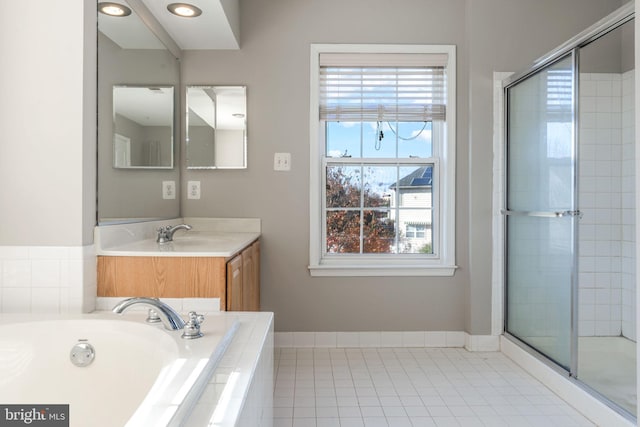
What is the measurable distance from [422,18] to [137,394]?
2.80m

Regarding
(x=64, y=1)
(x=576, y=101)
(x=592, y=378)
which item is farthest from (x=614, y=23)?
(x=64, y=1)

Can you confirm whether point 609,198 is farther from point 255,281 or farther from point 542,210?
point 255,281

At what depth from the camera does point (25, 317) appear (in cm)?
155

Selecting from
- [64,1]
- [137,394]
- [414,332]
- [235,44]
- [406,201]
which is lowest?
[414,332]

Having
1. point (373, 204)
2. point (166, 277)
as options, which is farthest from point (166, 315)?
point (373, 204)

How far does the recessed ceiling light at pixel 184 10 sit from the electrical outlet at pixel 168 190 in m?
0.98

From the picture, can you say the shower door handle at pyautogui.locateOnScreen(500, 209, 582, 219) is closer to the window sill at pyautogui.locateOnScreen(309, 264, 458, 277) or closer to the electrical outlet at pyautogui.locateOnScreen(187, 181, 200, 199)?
the window sill at pyautogui.locateOnScreen(309, 264, 458, 277)

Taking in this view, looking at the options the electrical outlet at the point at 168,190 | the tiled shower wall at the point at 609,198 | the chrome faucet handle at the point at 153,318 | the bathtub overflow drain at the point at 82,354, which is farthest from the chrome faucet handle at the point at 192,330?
the tiled shower wall at the point at 609,198

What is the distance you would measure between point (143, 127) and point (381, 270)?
174cm

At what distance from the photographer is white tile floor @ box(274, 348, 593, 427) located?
1983 millimetres

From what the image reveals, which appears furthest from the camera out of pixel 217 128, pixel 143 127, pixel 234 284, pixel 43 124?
pixel 217 128

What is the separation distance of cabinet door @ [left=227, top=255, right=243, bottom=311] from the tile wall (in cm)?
57

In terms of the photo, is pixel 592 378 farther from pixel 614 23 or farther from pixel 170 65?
pixel 170 65

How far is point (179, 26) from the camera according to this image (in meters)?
2.56
